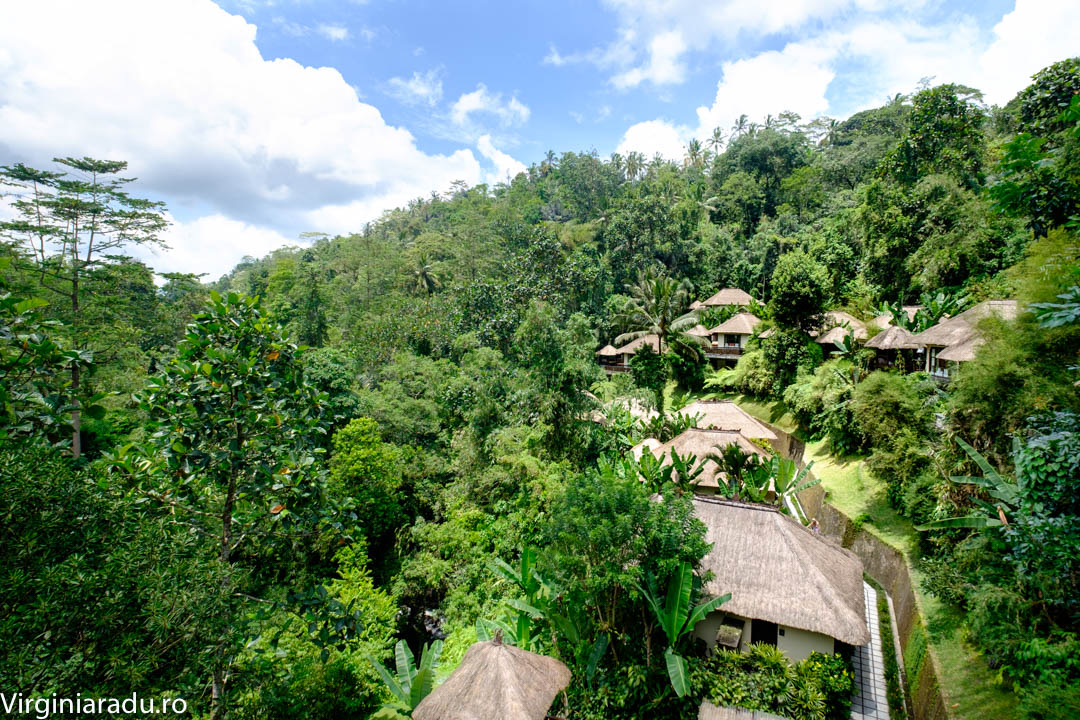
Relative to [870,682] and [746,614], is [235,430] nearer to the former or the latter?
[746,614]

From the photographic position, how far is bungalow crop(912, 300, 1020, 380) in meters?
13.3

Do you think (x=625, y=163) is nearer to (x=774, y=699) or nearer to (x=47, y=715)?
(x=774, y=699)

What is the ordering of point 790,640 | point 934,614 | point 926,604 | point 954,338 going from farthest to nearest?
point 954,338 < point 790,640 < point 926,604 < point 934,614

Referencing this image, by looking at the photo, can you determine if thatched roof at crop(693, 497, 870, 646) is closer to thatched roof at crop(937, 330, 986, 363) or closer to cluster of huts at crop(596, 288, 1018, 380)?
cluster of huts at crop(596, 288, 1018, 380)

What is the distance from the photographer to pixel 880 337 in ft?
58.6

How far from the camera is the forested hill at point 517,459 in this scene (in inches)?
143

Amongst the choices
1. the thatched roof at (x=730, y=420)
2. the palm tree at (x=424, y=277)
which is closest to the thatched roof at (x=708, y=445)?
the thatched roof at (x=730, y=420)

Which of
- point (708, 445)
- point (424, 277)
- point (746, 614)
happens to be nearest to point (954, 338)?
point (708, 445)

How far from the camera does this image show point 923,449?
1154 cm

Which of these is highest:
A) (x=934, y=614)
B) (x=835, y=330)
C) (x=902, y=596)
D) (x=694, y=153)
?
(x=694, y=153)

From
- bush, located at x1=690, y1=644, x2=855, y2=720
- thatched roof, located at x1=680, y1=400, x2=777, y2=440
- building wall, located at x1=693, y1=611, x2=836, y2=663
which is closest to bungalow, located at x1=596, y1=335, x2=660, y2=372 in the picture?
thatched roof, located at x1=680, y1=400, x2=777, y2=440

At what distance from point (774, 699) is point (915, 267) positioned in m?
22.2

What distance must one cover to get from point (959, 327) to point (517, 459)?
14550 mm

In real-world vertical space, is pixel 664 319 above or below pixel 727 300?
below
